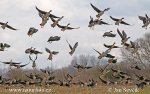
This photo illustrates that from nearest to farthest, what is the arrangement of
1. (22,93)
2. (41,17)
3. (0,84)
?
(41,17)
(22,93)
(0,84)

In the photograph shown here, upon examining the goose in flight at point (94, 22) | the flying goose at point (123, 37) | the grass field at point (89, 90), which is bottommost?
the grass field at point (89, 90)

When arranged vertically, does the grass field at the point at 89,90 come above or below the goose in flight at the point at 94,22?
below

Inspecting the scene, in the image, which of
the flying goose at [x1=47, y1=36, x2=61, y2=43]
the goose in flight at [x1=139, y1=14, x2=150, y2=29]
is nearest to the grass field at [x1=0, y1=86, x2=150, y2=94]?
the flying goose at [x1=47, y1=36, x2=61, y2=43]

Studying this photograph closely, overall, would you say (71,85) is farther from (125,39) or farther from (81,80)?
(125,39)

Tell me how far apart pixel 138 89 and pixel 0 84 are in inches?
482

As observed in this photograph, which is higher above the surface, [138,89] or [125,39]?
[125,39]

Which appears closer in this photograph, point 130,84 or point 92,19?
point 92,19

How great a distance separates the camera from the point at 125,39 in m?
29.8

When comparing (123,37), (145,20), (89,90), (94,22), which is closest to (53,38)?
(94,22)

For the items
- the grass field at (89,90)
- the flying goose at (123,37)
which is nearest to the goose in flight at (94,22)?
the flying goose at (123,37)

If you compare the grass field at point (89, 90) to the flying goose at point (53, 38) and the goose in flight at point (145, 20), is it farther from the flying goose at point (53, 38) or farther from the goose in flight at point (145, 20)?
the goose in flight at point (145, 20)

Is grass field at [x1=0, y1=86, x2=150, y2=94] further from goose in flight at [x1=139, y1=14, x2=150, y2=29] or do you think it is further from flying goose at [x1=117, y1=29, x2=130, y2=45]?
goose in flight at [x1=139, y1=14, x2=150, y2=29]

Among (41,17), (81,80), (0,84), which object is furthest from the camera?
(81,80)

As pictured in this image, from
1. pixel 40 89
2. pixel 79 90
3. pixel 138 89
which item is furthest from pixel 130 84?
pixel 40 89
